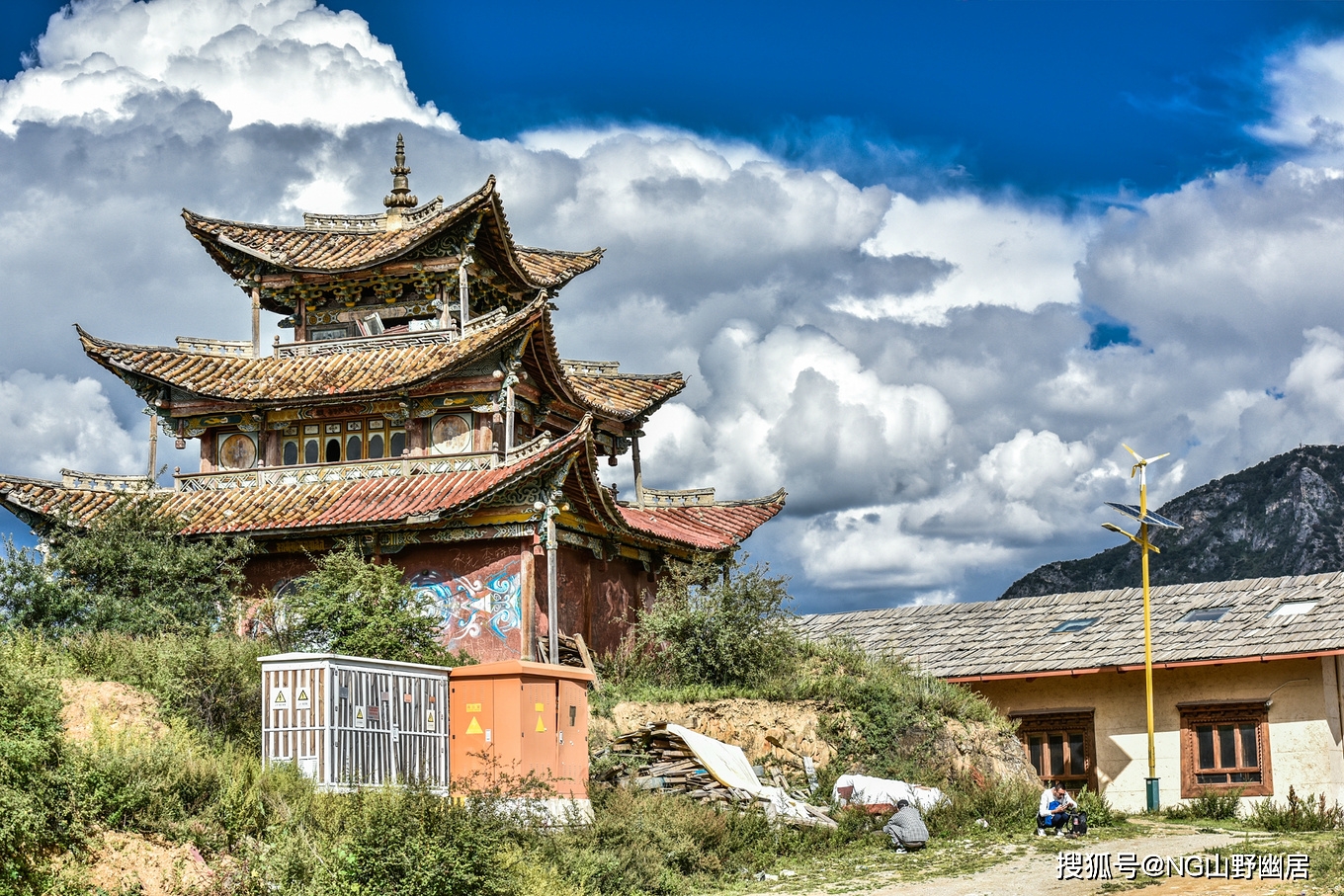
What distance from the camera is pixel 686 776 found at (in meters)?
25.8

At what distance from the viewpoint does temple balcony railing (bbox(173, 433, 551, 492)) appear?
32.3 metres

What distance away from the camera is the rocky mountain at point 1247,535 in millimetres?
94125

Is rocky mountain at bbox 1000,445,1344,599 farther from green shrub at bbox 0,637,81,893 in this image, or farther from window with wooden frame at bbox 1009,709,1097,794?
green shrub at bbox 0,637,81,893

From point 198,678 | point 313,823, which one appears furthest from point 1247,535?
point 313,823

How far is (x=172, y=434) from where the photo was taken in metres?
35.5

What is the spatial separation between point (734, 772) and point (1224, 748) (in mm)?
13253

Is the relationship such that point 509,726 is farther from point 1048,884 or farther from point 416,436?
point 416,436

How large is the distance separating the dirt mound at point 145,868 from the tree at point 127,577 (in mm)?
11471

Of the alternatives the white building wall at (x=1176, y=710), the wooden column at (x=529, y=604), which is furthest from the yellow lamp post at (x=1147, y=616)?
the wooden column at (x=529, y=604)

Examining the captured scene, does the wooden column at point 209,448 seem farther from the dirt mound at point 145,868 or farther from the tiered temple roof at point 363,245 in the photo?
the dirt mound at point 145,868

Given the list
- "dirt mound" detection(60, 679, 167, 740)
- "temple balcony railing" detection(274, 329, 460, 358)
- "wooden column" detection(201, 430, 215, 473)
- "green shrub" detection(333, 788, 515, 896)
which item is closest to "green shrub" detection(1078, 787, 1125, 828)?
"green shrub" detection(333, 788, 515, 896)

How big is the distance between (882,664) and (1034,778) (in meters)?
3.95

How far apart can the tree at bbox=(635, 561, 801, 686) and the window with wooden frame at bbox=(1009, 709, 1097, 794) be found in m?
7.17

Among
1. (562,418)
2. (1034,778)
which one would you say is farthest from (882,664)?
(562,418)
